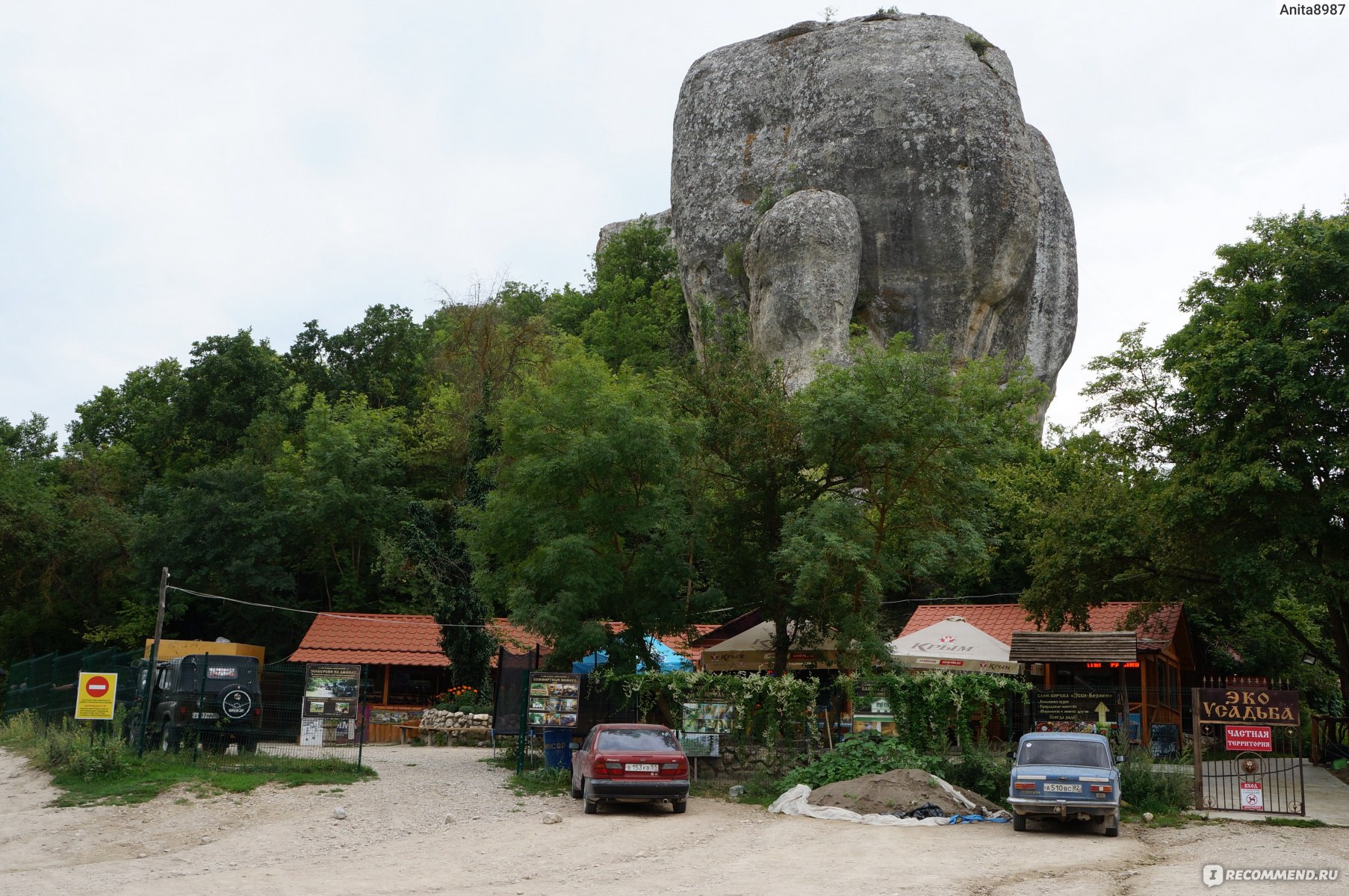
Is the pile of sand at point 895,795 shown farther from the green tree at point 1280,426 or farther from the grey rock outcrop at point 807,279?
the grey rock outcrop at point 807,279

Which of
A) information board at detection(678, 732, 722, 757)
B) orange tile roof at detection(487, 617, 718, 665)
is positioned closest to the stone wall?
orange tile roof at detection(487, 617, 718, 665)

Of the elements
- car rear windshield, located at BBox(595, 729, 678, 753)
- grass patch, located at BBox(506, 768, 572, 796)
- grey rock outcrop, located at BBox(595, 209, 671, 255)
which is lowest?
grass patch, located at BBox(506, 768, 572, 796)

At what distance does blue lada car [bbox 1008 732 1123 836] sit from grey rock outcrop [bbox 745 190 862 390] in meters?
28.1

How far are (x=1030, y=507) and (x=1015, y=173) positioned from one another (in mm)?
19258

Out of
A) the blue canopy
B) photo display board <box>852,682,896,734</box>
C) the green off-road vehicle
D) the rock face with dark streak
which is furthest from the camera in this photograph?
the rock face with dark streak

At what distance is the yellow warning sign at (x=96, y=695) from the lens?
1997cm

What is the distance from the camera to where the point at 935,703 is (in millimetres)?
19703

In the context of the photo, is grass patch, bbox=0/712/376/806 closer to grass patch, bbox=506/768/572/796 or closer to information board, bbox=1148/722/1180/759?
grass patch, bbox=506/768/572/796

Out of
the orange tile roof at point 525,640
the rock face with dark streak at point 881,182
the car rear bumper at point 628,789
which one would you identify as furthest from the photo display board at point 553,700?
the rock face with dark streak at point 881,182

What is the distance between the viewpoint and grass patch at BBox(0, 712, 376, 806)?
56.4ft

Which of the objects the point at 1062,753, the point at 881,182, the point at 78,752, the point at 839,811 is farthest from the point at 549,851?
the point at 881,182

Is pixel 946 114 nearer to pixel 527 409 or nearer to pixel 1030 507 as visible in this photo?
pixel 1030 507

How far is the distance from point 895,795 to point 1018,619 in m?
15.3

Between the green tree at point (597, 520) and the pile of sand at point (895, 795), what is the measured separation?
5.97 meters
